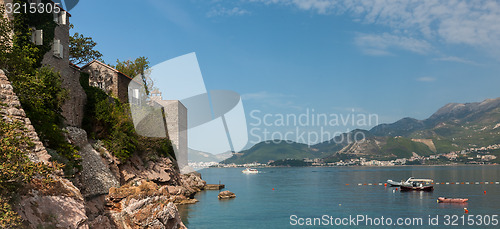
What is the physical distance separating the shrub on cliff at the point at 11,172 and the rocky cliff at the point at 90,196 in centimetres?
49

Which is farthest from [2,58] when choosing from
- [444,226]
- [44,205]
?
[444,226]

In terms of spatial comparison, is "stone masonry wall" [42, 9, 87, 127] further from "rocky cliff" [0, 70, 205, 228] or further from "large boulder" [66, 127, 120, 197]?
"rocky cliff" [0, 70, 205, 228]

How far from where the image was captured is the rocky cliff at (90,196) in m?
12.3

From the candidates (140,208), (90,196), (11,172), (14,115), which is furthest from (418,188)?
(11,172)

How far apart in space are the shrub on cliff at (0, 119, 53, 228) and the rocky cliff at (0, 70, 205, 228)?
1.61 feet

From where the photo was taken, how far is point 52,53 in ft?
91.1

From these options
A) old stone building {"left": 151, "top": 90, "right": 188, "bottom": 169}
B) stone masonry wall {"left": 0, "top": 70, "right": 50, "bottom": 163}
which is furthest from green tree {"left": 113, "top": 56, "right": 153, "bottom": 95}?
stone masonry wall {"left": 0, "top": 70, "right": 50, "bottom": 163}

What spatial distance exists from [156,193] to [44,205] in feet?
29.3

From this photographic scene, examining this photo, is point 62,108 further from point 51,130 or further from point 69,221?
point 69,221

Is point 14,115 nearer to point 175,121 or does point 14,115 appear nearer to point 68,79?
point 68,79

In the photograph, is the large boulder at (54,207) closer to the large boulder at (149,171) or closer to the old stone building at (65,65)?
the old stone building at (65,65)

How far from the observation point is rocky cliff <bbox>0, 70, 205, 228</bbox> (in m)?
12.3

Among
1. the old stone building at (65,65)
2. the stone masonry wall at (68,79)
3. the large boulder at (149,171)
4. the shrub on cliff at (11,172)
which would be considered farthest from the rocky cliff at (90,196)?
the old stone building at (65,65)

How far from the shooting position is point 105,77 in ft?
131
